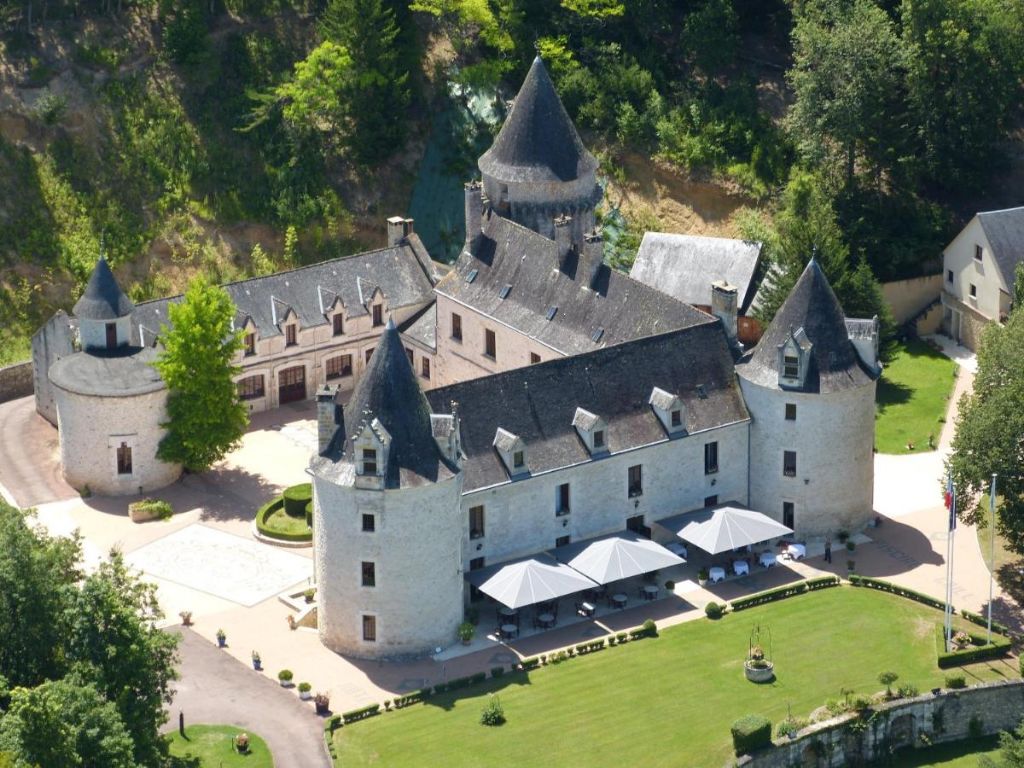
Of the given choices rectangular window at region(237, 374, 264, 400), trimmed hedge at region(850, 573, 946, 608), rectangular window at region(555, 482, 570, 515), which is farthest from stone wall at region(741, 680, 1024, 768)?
rectangular window at region(237, 374, 264, 400)

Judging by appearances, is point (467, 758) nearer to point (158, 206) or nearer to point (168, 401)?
point (168, 401)

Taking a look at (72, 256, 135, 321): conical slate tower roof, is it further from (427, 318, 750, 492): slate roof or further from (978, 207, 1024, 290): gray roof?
(978, 207, 1024, 290): gray roof

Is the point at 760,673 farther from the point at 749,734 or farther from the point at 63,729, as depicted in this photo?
the point at 63,729

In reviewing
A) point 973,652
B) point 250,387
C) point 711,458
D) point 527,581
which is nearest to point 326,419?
point 527,581

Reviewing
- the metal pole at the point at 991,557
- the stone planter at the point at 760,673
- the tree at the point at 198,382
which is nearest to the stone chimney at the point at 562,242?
the tree at the point at 198,382

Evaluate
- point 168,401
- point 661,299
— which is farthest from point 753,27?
point 168,401

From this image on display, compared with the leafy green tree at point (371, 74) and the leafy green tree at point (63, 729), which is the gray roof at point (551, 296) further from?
the leafy green tree at point (63, 729)
